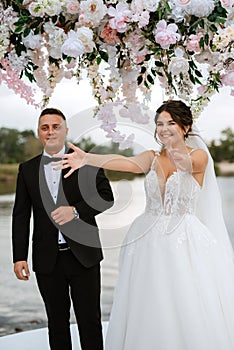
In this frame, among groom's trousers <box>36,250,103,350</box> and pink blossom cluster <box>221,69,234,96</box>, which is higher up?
pink blossom cluster <box>221,69,234,96</box>

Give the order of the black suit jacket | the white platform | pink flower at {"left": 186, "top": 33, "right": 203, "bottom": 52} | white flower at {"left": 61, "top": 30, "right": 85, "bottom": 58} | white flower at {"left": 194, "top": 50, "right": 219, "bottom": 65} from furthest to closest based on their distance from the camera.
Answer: the white platform → the black suit jacket → white flower at {"left": 194, "top": 50, "right": 219, "bottom": 65} → pink flower at {"left": 186, "top": 33, "right": 203, "bottom": 52} → white flower at {"left": 61, "top": 30, "right": 85, "bottom": 58}

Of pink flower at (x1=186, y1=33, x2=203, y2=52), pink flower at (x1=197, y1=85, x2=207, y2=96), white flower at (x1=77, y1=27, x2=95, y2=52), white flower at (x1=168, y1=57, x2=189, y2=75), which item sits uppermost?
white flower at (x1=77, y1=27, x2=95, y2=52)

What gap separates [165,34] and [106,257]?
8.82 metres

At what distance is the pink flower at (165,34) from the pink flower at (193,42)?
0.10 meters

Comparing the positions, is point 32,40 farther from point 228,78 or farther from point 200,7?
point 228,78

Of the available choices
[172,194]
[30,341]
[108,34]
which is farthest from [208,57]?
[30,341]

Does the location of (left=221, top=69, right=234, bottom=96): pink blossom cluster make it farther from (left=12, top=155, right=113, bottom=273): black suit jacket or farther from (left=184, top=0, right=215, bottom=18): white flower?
(left=12, top=155, right=113, bottom=273): black suit jacket

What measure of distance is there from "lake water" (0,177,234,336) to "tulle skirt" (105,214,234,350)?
191mm

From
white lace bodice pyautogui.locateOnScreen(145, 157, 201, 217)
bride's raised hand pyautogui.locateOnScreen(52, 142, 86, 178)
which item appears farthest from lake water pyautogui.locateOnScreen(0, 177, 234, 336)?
bride's raised hand pyautogui.locateOnScreen(52, 142, 86, 178)

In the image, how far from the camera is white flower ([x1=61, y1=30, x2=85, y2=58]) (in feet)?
10.1

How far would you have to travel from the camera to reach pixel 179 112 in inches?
140

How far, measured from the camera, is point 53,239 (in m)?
3.79

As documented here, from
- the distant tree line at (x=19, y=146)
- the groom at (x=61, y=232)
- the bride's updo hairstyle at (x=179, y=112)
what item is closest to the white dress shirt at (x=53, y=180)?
the groom at (x=61, y=232)

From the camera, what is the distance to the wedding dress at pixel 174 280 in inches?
139
